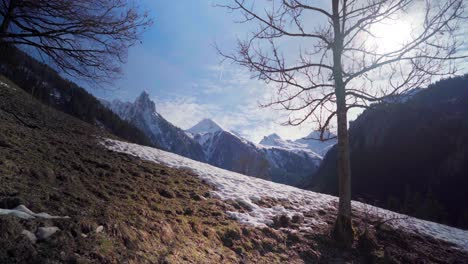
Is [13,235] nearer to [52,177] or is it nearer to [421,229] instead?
[52,177]

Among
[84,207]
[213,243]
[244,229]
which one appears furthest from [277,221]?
[84,207]

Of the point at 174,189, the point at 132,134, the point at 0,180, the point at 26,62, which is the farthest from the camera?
the point at 26,62

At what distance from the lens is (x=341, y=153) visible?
7.76 m

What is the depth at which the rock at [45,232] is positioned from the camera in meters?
3.30

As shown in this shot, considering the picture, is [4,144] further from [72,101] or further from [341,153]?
[72,101]

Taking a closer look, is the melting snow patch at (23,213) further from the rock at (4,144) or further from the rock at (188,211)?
the rock at (4,144)

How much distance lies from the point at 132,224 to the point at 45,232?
58.8 inches

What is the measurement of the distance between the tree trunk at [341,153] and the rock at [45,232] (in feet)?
21.3

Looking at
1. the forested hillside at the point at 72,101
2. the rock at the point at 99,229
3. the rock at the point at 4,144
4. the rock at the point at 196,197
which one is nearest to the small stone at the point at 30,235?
the rock at the point at 99,229

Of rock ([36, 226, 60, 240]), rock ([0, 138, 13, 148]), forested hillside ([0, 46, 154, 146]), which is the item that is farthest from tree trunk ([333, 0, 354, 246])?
forested hillside ([0, 46, 154, 146])

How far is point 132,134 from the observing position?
134 m

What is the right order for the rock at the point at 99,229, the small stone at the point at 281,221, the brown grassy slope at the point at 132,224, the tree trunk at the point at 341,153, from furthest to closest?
the small stone at the point at 281,221 < the tree trunk at the point at 341,153 < the rock at the point at 99,229 < the brown grassy slope at the point at 132,224

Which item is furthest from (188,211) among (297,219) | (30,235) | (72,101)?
(72,101)

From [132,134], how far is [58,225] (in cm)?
13847
